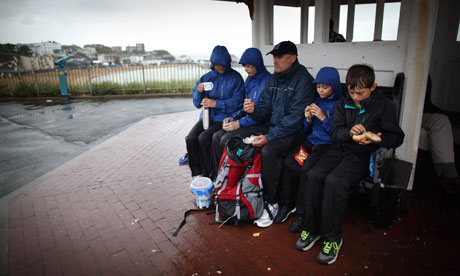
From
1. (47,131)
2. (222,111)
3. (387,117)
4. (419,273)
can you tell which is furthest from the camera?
(47,131)

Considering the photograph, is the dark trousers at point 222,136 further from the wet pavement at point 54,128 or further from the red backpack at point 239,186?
the wet pavement at point 54,128

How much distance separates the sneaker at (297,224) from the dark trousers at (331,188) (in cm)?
24

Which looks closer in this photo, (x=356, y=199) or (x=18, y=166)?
(x=356, y=199)

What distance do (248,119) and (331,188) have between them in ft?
5.25

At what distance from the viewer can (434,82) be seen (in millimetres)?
5008

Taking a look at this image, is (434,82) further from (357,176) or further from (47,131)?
(47,131)

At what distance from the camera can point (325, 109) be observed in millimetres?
3146

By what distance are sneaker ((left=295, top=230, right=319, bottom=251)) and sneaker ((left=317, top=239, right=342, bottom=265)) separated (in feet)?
0.48

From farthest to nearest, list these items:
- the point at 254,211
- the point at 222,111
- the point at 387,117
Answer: the point at 222,111 → the point at 254,211 → the point at 387,117

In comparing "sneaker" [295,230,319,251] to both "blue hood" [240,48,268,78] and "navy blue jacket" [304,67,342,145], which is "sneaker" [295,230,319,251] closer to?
"navy blue jacket" [304,67,342,145]

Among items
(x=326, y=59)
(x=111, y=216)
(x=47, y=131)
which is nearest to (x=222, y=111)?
(x=326, y=59)

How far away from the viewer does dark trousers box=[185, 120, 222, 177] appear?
13.2 feet

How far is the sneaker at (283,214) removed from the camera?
10.2 feet

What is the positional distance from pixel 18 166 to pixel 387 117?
19.9 ft
